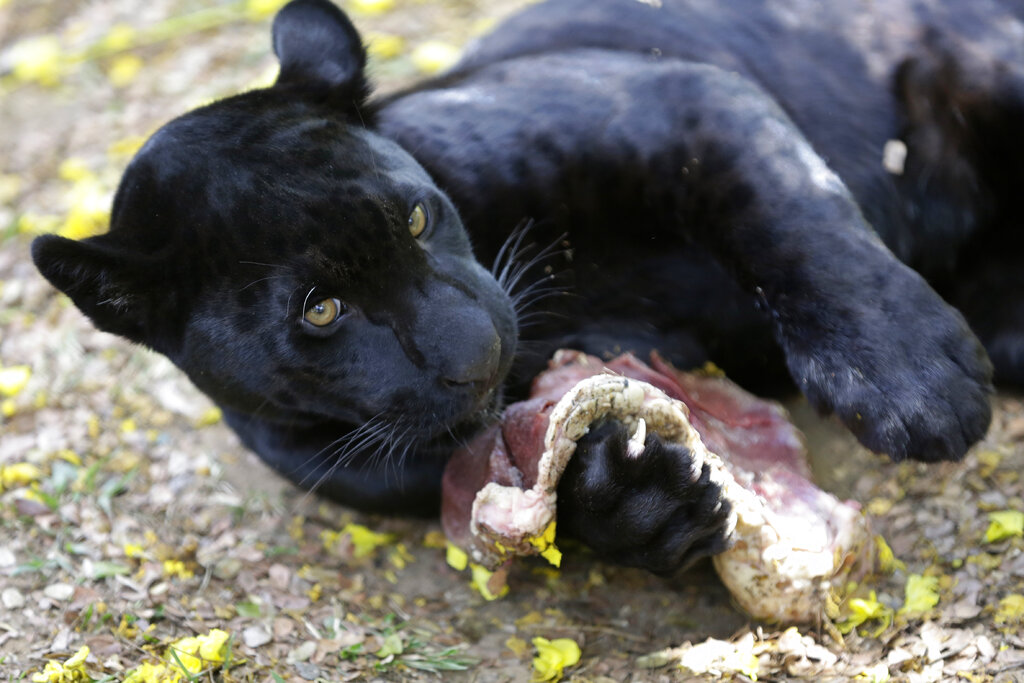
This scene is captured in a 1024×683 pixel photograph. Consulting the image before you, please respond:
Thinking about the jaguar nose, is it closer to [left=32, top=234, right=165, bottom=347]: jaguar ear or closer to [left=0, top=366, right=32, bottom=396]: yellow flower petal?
[left=32, top=234, right=165, bottom=347]: jaguar ear

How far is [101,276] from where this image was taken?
240 cm

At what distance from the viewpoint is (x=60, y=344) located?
A: 390cm

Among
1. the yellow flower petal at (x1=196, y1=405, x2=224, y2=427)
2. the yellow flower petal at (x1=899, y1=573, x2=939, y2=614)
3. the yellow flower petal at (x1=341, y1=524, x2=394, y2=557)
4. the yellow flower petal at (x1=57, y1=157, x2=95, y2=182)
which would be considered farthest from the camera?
the yellow flower petal at (x1=57, y1=157, x2=95, y2=182)

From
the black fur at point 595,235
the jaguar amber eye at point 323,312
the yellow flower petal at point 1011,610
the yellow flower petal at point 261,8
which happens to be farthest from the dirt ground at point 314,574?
the yellow flower petal at point 261,8

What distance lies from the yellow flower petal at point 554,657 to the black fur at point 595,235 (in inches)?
10.9

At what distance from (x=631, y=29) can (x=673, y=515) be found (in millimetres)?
1883

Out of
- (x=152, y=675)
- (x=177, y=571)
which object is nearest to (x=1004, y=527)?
(x=152, y=675)

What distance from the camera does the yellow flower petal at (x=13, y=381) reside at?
3674 millimetres

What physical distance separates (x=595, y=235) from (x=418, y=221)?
678 millimetres

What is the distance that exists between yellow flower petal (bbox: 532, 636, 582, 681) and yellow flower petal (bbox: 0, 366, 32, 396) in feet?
7.27

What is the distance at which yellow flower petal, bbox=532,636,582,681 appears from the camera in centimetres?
241

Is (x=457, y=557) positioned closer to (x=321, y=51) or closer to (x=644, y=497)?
(x=644, y=497)

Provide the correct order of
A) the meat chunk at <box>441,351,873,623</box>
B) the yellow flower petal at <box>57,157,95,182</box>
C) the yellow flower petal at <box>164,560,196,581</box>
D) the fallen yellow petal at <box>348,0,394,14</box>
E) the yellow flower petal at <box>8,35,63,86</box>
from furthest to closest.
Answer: the yellow flower petal at <box>8,35,63,86</box> < the fallen yellow petal at <box>348,0,394,14</box> < the yellow flower petal at <box>57,157,95,182</box> < the yellow flower petal at <box>164,560,196,581</box> < the meat chunk at <box>441,351,873,623</box>

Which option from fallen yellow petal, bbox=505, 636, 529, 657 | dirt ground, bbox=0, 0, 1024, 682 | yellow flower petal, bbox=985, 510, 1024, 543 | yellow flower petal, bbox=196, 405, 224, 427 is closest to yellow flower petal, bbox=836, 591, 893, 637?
dirt ground, bbox=0, 0, 1024, 682
